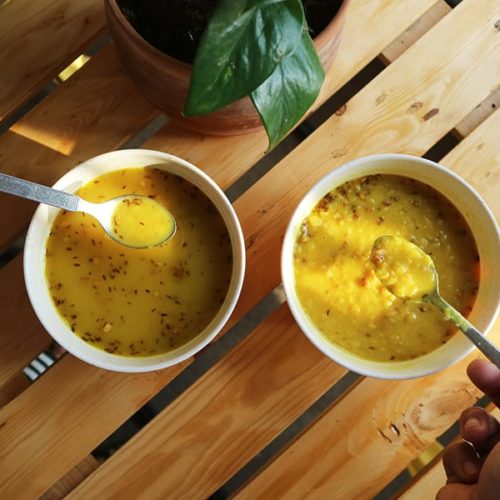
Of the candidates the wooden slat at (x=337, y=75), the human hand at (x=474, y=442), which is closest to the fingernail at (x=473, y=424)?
the human hand at (x=474, y=442)

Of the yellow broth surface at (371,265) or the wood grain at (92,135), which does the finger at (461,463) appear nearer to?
the yellow broth surface at (371,265)

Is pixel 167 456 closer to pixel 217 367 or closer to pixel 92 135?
pixel 217 367

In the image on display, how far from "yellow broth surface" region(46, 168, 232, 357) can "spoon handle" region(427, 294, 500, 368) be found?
0.30 meters

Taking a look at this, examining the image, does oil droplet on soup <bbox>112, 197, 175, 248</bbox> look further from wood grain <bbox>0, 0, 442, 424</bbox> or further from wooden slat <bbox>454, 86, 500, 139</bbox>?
wooden slat <bbox>454, 86, 500, 139</bbox>

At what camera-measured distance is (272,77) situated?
2.28ft

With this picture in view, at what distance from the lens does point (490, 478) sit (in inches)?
34.2

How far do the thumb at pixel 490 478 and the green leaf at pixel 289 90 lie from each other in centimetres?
51

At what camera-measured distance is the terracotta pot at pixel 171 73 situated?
81 centimetres

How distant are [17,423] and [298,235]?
50 cm

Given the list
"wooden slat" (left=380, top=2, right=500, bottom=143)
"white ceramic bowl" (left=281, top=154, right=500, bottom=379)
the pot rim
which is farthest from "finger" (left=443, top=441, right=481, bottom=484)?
the pot rim

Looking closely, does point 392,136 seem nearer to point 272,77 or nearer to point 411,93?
point 411,93

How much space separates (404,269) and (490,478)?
0.95 feet

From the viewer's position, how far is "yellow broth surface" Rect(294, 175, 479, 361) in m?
0.96

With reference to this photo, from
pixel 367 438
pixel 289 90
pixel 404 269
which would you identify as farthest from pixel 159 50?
pixel 367 438
